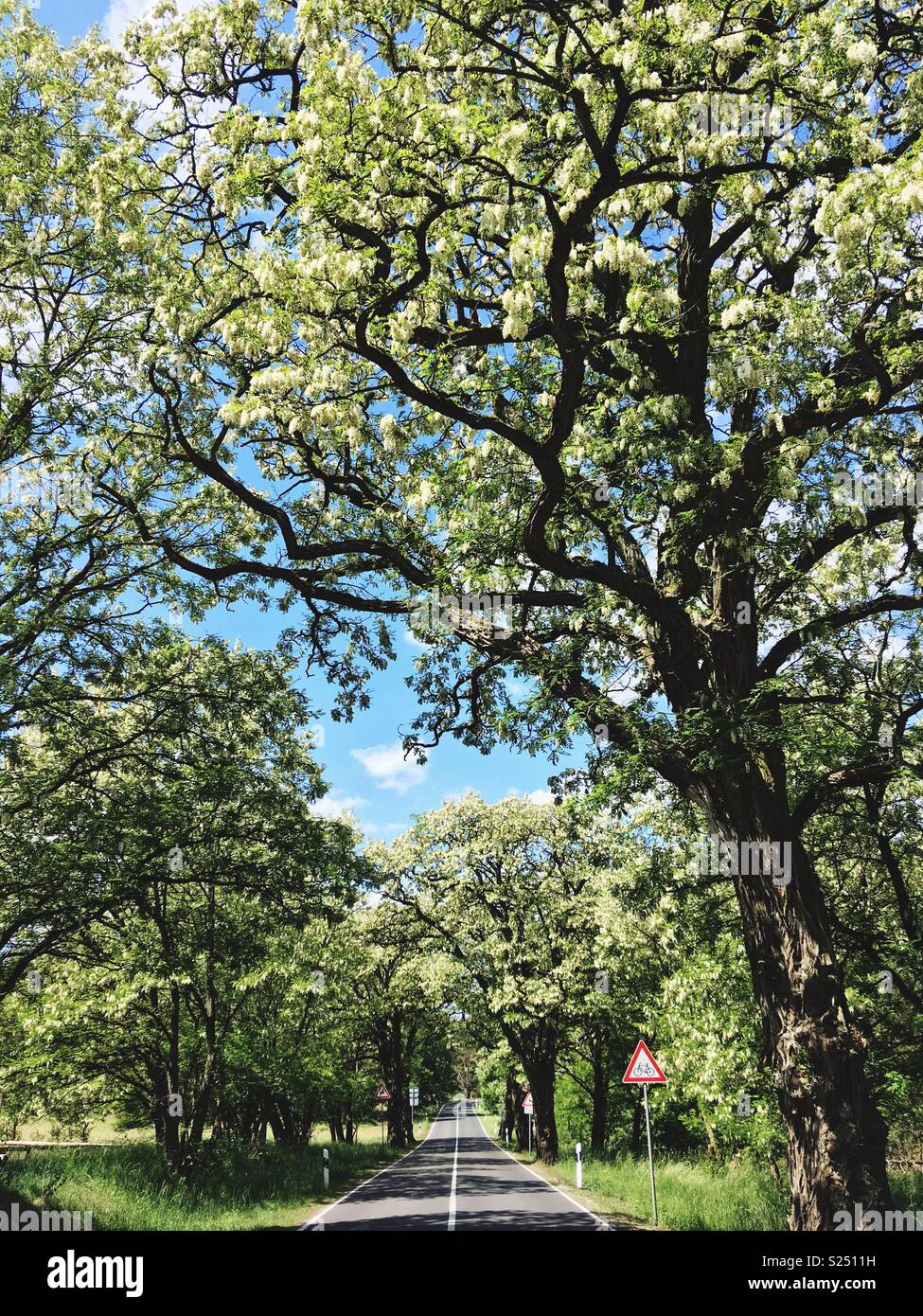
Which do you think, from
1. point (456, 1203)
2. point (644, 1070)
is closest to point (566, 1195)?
point (456, 1203)

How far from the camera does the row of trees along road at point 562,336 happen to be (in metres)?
7.11

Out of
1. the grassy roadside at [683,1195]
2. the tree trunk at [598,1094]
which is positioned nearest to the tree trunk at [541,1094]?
the tree trunk at [598,1094]

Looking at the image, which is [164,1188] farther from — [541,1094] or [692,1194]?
[541,1094]

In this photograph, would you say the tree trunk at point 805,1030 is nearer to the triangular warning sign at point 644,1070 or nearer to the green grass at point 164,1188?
the triangular warning sign at point 644,1070

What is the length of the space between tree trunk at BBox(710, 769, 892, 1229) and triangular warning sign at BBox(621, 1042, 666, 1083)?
219 inches

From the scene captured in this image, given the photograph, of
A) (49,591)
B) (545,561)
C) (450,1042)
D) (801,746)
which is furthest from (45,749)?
(450,1042)

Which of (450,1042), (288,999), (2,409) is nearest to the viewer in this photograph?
(2,409)

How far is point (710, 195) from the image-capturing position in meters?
8.38

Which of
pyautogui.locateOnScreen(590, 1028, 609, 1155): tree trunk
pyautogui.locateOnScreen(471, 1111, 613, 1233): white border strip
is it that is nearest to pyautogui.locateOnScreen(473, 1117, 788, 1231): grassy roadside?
pyautogui.locateOnScreen(471, 1111, 613, 1233): white border strip

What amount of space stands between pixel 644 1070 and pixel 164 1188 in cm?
912

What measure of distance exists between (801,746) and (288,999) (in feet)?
69.5

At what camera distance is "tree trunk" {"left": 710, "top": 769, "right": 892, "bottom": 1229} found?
7.81 metres
